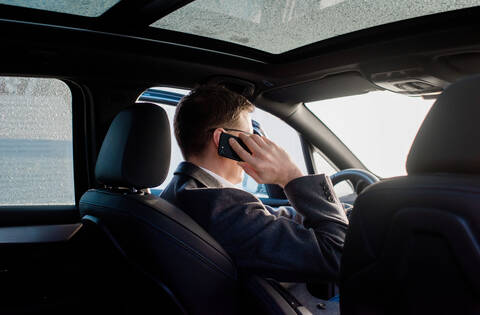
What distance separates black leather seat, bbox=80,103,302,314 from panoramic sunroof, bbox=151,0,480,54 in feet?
2.38

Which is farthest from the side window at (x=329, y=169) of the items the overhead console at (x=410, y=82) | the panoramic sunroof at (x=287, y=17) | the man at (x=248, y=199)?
the man at (x=248, y=199)

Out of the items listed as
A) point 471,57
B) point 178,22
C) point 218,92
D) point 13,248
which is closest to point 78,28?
point 178,22

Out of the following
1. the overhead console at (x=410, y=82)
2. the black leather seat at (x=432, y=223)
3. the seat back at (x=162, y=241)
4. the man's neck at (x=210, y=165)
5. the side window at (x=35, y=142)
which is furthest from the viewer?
the side window at (x=35, y=142)

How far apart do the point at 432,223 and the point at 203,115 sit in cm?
109

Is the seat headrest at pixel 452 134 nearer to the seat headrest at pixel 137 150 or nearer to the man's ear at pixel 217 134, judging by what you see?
the man's ear at pixel 217 134

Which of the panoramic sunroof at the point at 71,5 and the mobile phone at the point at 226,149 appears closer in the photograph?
the mobile phone at the point at 226,149

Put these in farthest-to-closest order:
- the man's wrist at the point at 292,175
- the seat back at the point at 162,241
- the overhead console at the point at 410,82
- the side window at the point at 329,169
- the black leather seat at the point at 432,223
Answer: the side window at the point at 329,169 → the overhead console at the point at 410,82 → the man's wrist at the point at 292,175 → the seat back at the point at 162,241 → the black leather seat at the point at 432,223

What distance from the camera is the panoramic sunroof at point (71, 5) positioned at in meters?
1.60

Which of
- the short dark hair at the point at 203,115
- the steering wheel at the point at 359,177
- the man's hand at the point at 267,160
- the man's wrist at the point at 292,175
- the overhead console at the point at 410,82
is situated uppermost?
the overhead console at the point at 410,82

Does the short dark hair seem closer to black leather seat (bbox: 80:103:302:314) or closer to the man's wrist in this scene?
black leather seat (bbox: 80:103:302:314)

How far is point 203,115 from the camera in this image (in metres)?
1.59

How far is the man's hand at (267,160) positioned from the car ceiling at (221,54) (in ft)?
2.34

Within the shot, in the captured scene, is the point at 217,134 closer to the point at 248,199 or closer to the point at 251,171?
the point at 251,171

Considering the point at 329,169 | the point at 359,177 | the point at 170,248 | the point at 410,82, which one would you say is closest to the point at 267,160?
the point at 170,248
